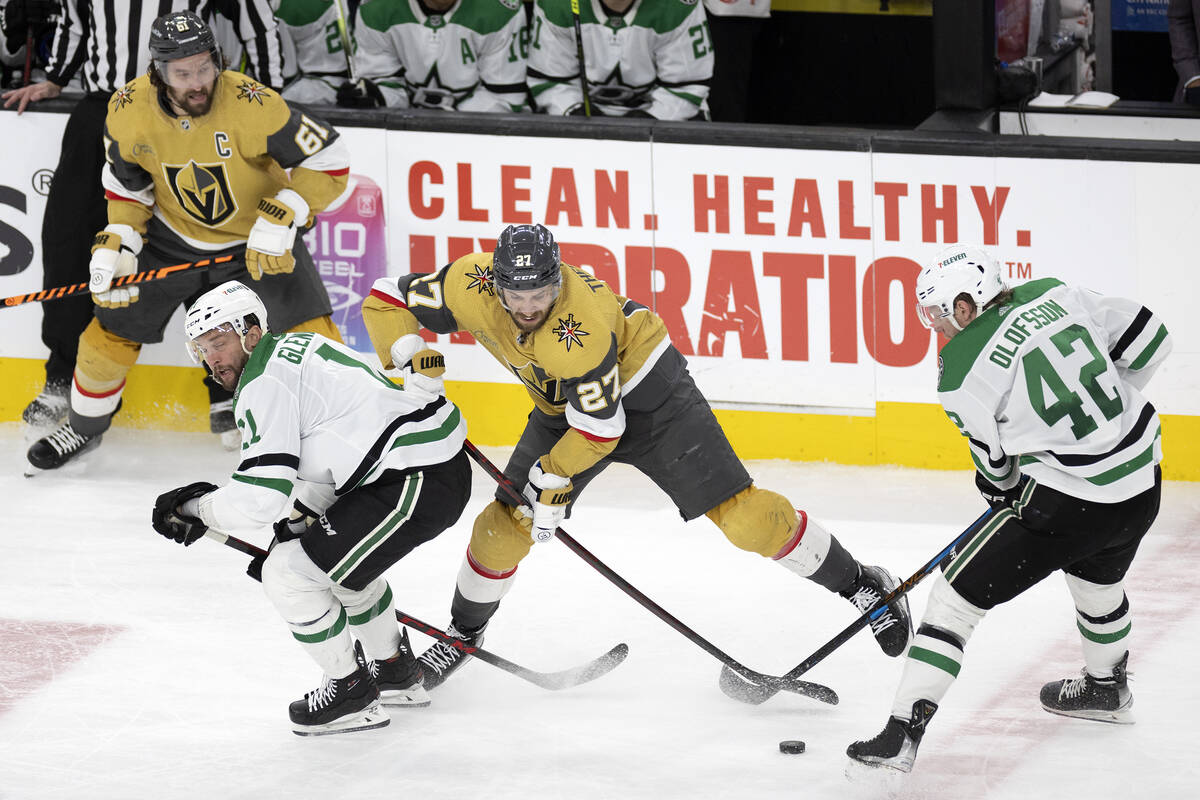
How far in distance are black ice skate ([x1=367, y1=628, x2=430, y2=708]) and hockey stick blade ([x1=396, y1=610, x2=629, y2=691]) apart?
6cm

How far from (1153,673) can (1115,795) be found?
2.37ft

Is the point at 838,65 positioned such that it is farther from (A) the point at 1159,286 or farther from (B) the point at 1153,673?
(B) the point at 1153,673

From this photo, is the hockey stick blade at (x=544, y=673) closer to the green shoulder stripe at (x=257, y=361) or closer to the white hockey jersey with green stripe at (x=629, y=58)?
the green shoulder stripe at (x=257, y=361)

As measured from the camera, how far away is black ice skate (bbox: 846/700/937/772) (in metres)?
3.16

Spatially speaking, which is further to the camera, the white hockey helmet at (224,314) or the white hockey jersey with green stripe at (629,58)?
the white hockey jersey with green stripe at (629,58)

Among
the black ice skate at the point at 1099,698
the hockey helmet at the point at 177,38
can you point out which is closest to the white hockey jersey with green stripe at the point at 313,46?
the hockey helmet at the point at 177,38

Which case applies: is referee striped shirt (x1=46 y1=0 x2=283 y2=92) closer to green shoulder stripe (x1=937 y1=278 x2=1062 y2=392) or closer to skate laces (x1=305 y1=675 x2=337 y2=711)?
skate laces (x1=305 y1=675 x2=337 y2=711)

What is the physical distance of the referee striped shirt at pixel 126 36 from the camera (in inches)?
214

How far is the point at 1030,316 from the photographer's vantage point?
10.4 ft

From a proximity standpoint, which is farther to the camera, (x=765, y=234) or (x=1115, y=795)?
(x=765, y=234)

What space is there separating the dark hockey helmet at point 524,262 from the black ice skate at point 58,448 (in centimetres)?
244

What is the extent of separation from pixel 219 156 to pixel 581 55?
150 centimetres

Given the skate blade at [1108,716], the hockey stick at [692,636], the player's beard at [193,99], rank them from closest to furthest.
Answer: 1. the skate blade at [1108,716]
2. the hockey stick at [692,636]
3. the player's beard at [193,99]

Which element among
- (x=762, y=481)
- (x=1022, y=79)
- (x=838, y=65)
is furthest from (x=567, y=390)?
(x=838, y=65)
